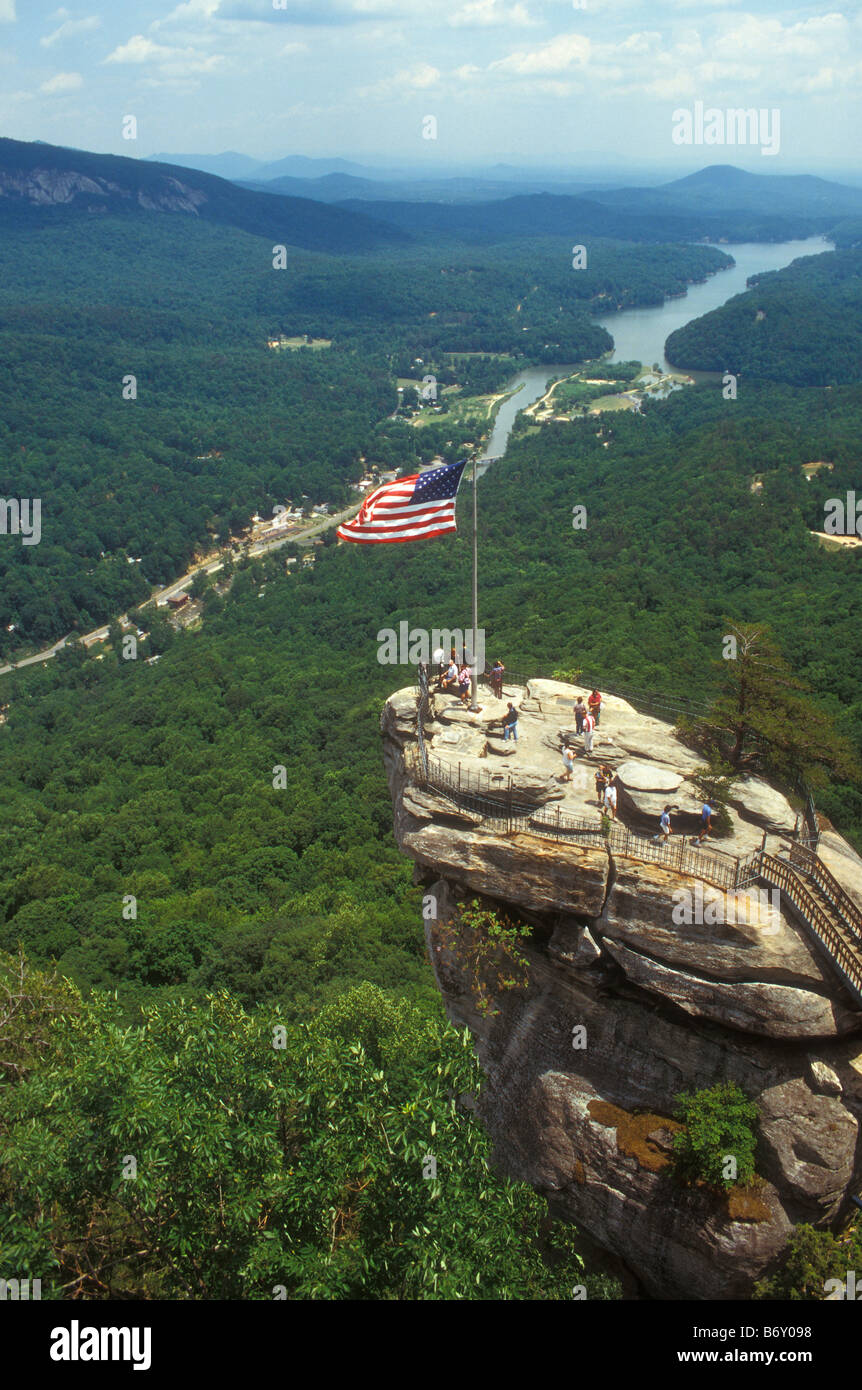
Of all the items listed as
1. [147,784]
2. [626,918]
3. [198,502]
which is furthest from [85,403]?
[626,918]

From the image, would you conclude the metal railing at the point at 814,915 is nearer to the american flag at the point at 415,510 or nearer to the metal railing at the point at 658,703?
the metal railing at the point at 658,703

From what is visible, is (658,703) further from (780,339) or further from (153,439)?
(780,339)

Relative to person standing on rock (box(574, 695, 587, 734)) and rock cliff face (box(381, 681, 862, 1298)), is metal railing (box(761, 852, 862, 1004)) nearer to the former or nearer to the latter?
rock cliff face (box(381, 681, 862, 1298))

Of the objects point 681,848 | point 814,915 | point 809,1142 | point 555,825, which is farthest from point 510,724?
point 809,1142

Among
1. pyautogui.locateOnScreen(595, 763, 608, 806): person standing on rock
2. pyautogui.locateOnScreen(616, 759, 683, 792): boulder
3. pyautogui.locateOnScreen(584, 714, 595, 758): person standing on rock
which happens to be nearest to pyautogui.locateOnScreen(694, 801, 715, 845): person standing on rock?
pyautogui.locateOnScreen(616, 759, 683, 792): boulder

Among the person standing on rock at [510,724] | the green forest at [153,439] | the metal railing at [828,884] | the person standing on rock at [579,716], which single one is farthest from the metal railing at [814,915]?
the green forest at [153,439]

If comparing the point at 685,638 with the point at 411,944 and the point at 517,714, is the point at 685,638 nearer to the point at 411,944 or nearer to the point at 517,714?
the point at 411,944
